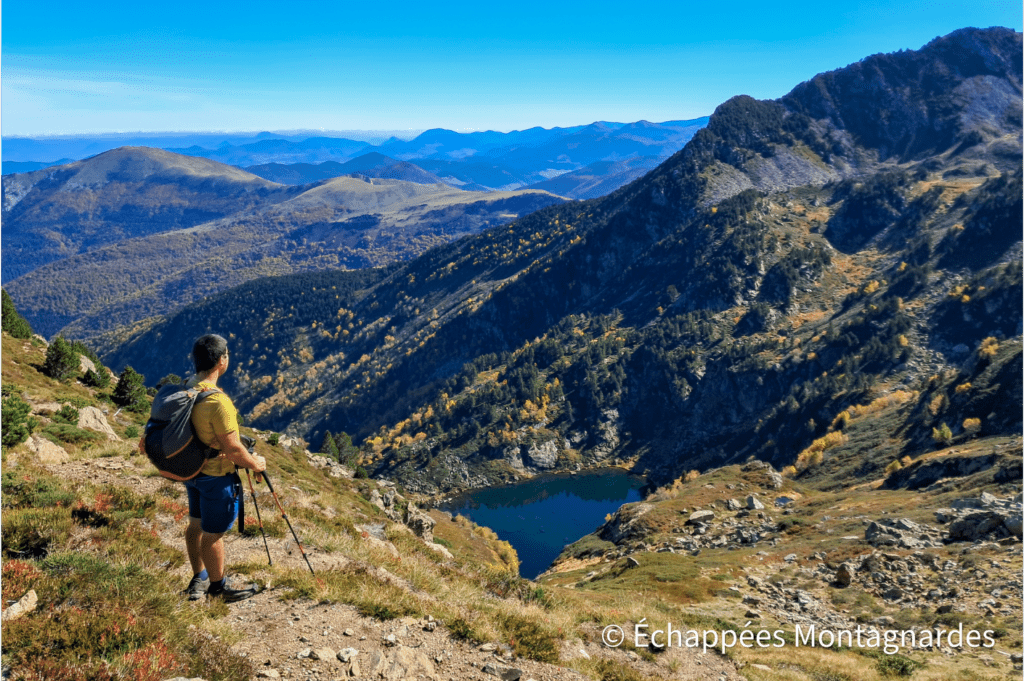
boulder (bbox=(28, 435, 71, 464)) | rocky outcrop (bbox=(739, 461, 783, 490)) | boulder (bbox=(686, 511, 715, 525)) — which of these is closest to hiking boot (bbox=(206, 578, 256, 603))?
boulder (bbox=(28, 435, 71, 464))

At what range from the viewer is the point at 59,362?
4031 centimetres

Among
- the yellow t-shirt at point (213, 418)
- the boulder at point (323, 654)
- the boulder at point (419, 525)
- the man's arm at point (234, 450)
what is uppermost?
the yellow t-shirt at point (213, 418)

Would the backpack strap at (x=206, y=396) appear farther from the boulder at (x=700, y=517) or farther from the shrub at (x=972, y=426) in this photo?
the shrub at (x=972, y=426)

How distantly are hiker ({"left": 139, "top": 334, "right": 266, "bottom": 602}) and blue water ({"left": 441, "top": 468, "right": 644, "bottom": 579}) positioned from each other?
347 ft

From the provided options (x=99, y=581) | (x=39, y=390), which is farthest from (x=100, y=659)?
(x=39, y=390)

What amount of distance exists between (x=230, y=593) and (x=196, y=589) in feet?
1.99

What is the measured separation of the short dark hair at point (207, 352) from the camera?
8.91 metres

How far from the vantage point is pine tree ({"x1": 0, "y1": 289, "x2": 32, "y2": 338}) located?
5206 centimetres

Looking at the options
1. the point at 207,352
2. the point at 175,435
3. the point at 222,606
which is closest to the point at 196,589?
the point at 222,606

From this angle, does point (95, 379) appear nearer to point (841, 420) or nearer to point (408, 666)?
point (408, 666)

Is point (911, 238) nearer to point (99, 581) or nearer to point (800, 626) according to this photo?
point (800, 626)

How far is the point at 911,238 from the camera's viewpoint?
184125 mm

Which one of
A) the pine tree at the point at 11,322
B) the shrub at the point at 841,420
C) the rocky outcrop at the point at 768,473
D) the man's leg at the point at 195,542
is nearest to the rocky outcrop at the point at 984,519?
the rocky outcrop at the point at 768,473

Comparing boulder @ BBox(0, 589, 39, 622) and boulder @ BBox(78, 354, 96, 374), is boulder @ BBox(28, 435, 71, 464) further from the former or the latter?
boulder @ BBox(78, 354, 96, 374)
